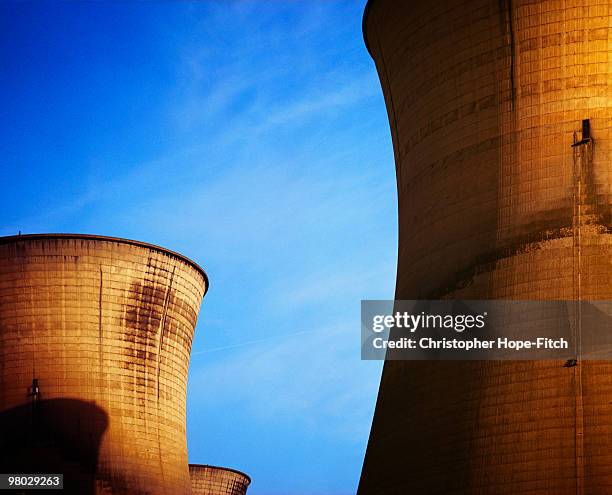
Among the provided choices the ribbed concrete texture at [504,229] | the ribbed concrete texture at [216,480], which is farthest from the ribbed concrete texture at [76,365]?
the ribbed concrete texture at [216,480]

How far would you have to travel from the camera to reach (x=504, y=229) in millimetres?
11086

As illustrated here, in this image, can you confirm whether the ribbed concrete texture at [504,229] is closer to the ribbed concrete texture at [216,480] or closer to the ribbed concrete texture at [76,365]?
the ribbed concrete texture at [76,365]

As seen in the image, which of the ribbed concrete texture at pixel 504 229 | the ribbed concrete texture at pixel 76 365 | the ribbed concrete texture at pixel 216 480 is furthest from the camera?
the ribbed concrete texture at pixel 216 480

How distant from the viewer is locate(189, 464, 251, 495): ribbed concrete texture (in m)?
26.5

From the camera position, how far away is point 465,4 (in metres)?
11.7

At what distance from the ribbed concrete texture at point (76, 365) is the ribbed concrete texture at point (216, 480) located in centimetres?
965

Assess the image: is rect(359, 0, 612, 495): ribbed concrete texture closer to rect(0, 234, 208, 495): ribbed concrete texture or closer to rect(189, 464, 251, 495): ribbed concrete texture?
rect(0, 234, 208, 495): ribbed concrete texture

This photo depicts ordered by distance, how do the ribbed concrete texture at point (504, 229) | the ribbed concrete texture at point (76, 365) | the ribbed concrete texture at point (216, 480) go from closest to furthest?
the ribbed concrete texture at point (504, 229)
the ribbed concrete texture at point (76, 365)
the ribbed concrete texture at point (216, 480)

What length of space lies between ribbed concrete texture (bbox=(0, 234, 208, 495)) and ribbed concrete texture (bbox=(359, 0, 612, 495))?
5626mm

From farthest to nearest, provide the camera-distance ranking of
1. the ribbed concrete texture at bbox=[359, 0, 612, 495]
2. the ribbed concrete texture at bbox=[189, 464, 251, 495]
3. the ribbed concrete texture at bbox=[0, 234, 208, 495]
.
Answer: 1. the ribbed concrete texture at bbox=[189, 464, 251, 495]
2. the ribbed concrete texture at bbox=[0, 234, 208, 495]
3. the ribbed concrete texture at bbox=[359, 0, 612, 495]

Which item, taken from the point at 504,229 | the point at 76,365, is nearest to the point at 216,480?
the point at 76,365

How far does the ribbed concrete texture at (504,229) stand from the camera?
10.2 m

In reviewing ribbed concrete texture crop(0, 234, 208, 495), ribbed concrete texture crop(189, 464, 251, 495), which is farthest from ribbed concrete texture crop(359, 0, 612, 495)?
ribbed concrete texture crop(189, 464, 251, 495)

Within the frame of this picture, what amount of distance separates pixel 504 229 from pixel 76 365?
8.03 m
